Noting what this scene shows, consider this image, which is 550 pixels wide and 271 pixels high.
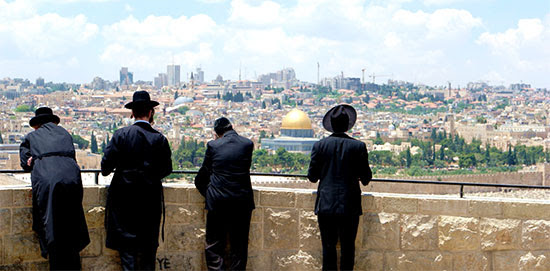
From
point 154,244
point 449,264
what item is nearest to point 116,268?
point 154,244

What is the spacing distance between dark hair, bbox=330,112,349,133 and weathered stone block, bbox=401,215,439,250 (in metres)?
0.57

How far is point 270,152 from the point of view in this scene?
83.1 metres

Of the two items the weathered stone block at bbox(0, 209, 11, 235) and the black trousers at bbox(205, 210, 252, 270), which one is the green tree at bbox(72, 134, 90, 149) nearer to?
the weathered stone block at bbox(0, 209, 11, 235)

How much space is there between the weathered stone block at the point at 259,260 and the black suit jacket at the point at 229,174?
0.38 meters

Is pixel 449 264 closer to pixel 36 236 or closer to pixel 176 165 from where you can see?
pixel 36 236

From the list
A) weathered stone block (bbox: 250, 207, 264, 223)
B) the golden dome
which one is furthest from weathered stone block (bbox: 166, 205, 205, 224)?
the golden dome

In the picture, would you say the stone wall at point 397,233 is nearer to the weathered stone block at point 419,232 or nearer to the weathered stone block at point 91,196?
the weathered stone block at point 419,232

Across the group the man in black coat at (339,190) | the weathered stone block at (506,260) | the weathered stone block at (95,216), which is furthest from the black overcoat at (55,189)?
the weathered stone block at (506,260)

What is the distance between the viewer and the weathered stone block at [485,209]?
13.4 feet

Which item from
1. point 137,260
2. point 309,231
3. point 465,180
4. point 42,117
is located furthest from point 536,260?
point 465,180

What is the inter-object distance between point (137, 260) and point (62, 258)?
338 mm

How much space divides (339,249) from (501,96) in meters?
198

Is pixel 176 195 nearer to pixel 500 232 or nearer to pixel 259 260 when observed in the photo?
pixel 259 260

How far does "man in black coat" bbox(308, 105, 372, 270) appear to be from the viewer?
3.81 meters
